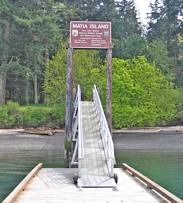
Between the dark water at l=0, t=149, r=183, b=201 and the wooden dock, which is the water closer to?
the dark water at l=0, t=149, r=183, b=201

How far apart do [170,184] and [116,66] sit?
2819 cm

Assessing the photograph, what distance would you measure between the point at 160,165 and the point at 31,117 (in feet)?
80.2

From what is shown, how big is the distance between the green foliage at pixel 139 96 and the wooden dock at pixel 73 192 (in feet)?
92.3

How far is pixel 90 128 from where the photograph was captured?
17375 millimetres

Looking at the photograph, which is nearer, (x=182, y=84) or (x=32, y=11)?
(x=32, y=11)

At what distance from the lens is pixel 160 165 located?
20.8 m

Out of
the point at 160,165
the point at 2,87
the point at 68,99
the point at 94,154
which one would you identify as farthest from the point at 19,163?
the point at 2,87

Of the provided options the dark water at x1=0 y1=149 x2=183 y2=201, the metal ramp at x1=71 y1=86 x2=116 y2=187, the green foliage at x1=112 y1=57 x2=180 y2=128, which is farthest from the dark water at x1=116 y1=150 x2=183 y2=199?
the green foliage at x1=112 y1=57 x2=180 y2=128

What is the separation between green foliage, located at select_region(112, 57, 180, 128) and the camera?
42500 millimetres

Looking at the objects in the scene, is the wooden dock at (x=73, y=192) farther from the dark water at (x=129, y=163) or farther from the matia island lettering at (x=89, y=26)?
the matia island lettering at (x=89, y=26)

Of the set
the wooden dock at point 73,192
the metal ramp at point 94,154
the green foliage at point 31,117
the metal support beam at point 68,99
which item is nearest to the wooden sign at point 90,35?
the metal support beam at point 68,99

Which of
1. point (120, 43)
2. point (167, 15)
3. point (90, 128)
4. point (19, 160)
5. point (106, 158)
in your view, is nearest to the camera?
point (106, 158)

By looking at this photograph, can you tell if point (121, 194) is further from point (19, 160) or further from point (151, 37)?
point (151, 37)

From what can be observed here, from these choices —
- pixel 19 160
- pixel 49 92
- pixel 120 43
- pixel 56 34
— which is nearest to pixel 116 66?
pixel 49 92
